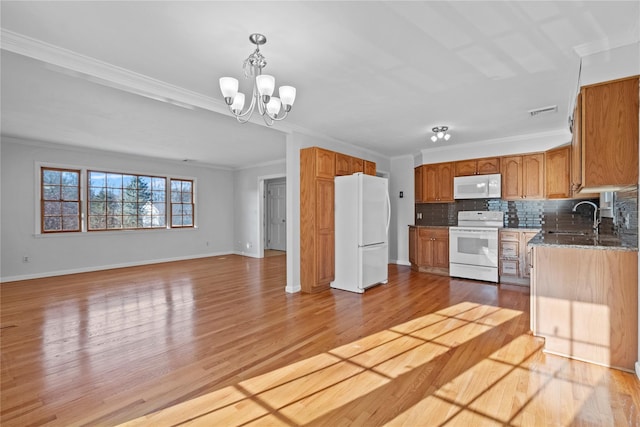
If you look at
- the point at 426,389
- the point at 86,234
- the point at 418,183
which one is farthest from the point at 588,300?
the point at 86,234

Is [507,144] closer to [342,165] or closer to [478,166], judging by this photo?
[478,166]

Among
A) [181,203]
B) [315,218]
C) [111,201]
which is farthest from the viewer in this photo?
[181,203]

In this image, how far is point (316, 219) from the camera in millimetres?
4352

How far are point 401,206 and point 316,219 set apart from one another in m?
2.86

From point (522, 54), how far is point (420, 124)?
1.89m

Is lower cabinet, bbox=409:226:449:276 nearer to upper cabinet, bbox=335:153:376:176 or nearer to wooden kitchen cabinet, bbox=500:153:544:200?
wooden kitchen cabinet, bbox=500:153:544:200

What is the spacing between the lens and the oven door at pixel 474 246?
193 inches

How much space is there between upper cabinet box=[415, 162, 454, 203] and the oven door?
0.79 m

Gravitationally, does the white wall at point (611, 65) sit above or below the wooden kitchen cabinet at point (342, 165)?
above

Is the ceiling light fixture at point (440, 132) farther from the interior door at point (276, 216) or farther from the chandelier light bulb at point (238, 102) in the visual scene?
the interior door at point (276, 216)

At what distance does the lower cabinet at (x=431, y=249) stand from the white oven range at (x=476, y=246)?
156 mm

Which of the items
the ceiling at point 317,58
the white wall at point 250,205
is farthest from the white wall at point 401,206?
the white wall at point 250,205

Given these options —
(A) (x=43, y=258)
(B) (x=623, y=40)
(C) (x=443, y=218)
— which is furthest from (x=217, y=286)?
(B) (x=623, y=40)

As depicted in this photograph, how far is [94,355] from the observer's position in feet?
8.20
